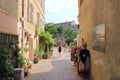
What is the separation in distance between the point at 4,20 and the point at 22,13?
5.82 m

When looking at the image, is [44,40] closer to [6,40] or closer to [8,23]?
[8,23]

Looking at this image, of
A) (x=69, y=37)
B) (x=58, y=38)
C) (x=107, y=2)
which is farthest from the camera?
(x=58, y=38)

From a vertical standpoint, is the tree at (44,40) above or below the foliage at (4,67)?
above

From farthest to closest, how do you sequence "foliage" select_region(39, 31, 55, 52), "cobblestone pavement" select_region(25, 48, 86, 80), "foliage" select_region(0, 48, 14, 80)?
"foliage" select_region(39, 31, 55, 52)
"cobblestone pavement" select_region(25, 48, 86, 80)
"foliage" select_region(0, 48, 14, 80)

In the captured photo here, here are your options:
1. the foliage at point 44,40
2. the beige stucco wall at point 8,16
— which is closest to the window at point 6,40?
the beige stucco wall at point 8,16

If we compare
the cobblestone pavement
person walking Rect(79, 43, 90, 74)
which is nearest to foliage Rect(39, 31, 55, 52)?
the cobblestone pavement

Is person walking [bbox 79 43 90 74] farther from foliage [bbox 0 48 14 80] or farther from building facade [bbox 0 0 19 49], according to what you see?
foliage [bbox 0 48 14 80]

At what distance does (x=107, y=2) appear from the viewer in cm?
869

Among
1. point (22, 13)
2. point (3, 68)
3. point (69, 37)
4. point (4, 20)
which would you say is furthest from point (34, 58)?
point (69, 37)

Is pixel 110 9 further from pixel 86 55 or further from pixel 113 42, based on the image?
pixel 86 55

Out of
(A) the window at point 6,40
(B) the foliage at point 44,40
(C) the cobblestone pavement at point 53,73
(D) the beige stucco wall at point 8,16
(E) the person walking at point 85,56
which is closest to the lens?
(D) the beige stucco wall at point 8,16

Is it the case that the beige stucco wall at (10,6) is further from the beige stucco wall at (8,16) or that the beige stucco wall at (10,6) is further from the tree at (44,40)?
the tree at (44,40)

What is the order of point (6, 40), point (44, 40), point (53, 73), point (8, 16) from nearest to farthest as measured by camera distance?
point (6, 40) → point (8, 16) → point (53, 73) → point (44, 40)

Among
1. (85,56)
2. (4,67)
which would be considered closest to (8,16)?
(4,67)
